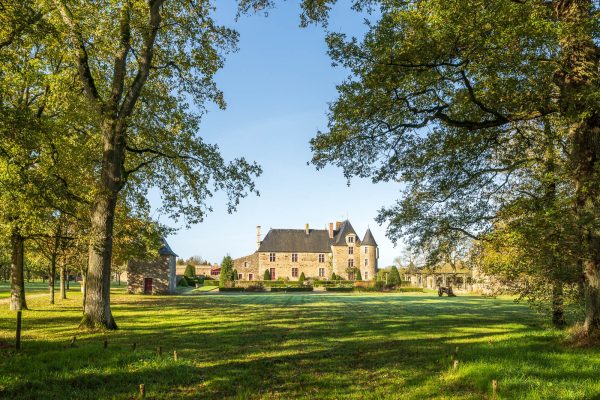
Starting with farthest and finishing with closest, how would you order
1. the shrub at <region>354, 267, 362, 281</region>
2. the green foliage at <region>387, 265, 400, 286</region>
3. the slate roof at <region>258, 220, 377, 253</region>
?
the slate roof at <region>258, 220, 377, 253</region>
the shrub at <region>354, 267, 362, 281</region>
the green foliage at <region>387, 265, 400, 286</region>

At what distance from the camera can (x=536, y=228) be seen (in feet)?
33.3

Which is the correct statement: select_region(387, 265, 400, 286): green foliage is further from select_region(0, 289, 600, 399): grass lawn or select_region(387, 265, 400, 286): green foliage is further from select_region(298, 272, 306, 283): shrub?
select_region(0, 289, 600, 399): grass lawn

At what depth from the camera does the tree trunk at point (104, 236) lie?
14.7 meters

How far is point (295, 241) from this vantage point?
241 ft

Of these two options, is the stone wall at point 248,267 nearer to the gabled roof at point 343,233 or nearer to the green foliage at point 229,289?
the gabled roof at point 343,233

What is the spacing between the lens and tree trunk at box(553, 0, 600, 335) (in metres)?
9.39

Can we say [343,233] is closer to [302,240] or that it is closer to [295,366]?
[302,240]

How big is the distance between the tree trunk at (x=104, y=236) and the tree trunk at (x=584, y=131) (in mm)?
13205

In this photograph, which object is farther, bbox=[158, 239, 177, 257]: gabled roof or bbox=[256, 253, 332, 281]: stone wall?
bbox=[256, 253, 332, 281]: stone wall

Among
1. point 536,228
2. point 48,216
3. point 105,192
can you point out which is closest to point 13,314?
point 48,216

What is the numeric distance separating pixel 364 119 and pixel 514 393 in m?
7.18

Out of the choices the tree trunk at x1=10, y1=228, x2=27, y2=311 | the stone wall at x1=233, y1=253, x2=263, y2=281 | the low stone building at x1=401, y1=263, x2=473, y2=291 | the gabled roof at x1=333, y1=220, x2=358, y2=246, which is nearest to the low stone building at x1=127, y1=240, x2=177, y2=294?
the tree trunk at x1=10, y1=228, x2=27, y2=311

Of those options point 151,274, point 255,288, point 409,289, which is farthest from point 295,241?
point 151,274

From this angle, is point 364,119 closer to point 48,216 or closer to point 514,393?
point 514,393
